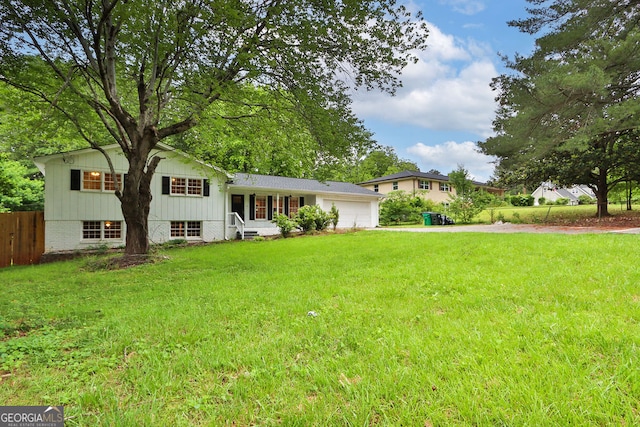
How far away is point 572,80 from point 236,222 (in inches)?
584

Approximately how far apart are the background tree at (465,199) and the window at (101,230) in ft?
67.2

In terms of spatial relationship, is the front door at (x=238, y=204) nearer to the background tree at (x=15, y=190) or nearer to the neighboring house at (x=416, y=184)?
the background tree at (x=15, y=190)

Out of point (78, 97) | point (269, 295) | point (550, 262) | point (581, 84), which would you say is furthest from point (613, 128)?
point (78, 97)

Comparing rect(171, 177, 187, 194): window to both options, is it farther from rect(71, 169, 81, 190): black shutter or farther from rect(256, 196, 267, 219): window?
rect(256, 196, 267, 219): window

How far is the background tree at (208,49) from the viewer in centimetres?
691

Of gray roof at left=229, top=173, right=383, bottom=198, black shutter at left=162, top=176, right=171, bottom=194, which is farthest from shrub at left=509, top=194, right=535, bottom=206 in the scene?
black shutter at left=162, top=176, right=171, bottom=194

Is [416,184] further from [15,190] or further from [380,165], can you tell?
[15,190]

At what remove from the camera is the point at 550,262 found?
530 cm

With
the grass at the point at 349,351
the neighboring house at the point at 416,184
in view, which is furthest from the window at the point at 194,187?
the neighboring house at the point at 416,184

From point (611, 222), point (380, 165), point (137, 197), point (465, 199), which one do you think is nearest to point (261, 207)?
point (137, 197)

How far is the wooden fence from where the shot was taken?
10.4 m
